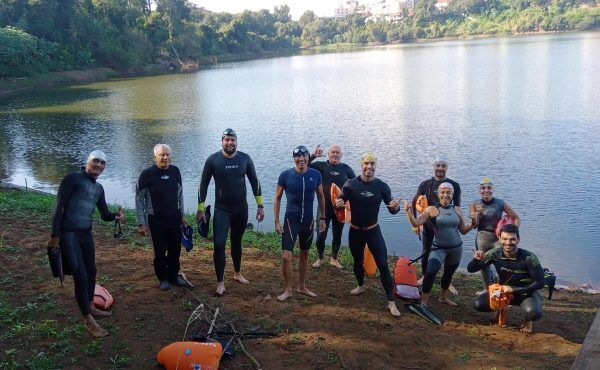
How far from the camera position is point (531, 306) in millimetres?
6145

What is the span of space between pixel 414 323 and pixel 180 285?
2933mm

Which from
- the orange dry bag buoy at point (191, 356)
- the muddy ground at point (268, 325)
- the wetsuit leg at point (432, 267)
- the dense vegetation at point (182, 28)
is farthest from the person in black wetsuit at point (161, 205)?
A: the dense vegetation at point (182, 28)

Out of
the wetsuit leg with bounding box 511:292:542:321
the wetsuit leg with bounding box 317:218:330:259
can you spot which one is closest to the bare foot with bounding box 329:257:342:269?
the wetsuit leg with bounding box 317:218:330:259

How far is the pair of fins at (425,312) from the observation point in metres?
6.39

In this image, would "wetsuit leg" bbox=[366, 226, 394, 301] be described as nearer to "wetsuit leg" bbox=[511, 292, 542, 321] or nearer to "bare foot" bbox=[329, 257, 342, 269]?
"wetsuit leg" bbox=[511, 292, 542, 321]

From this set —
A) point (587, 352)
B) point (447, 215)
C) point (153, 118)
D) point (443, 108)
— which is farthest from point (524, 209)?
point (153, 118)

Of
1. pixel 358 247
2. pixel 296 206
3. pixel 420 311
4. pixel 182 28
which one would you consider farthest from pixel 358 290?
pixel 182 28

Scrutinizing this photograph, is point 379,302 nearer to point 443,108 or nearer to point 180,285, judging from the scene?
point 180,285

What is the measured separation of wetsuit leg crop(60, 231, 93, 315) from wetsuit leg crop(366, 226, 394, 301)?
337cm

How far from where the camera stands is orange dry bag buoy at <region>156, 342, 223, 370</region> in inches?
185

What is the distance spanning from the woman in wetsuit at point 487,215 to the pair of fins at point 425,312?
1113mm

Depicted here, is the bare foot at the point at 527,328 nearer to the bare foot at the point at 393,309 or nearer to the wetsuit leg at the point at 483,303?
the wetsuit leg at the point at 483,303

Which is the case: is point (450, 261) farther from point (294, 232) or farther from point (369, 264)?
point (294, 232)

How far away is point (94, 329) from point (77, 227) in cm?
105
